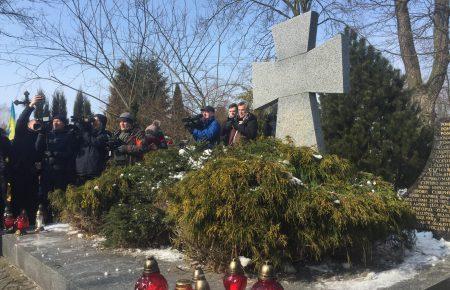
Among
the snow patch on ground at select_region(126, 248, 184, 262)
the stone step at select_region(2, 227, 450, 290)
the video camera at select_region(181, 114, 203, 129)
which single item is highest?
the video camera at select_region(181, 114, 203, 129)

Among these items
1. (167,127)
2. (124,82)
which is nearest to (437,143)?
(167,127)

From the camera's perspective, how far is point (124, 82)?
15172 millimetres

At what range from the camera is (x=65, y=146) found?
24.2ft

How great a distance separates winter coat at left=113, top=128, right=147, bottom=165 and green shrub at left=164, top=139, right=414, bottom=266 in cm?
264

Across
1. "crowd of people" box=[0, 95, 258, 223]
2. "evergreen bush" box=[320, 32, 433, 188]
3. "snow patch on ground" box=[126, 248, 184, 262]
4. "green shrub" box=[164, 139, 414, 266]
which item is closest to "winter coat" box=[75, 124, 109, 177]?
"crowd of people" box=[0, 95, 258, 223]

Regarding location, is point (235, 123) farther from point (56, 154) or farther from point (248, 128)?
point (56, 154)

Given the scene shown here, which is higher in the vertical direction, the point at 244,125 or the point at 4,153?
the point at 244,125

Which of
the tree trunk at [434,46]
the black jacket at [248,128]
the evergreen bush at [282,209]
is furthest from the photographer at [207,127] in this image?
the tree trunk at [434,46]

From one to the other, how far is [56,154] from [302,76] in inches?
147

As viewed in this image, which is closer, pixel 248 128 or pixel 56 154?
pixel 248 128

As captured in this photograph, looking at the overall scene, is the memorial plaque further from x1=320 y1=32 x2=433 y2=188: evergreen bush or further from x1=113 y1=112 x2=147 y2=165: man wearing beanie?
x1=113 y1=112 x2=147 y2=165: man wearing beanie

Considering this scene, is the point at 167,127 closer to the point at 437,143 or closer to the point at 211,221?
the point at 437,143

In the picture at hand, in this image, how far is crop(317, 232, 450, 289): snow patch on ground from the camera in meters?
3.79

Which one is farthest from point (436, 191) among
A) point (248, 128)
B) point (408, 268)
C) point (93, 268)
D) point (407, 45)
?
point (407, 45)
